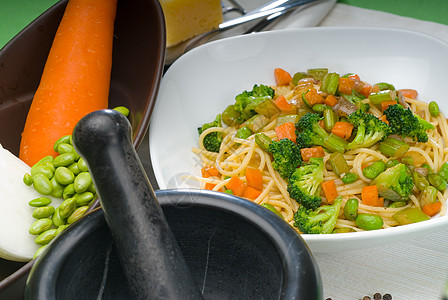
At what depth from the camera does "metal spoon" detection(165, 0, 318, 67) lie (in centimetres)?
292

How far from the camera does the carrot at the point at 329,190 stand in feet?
6.52

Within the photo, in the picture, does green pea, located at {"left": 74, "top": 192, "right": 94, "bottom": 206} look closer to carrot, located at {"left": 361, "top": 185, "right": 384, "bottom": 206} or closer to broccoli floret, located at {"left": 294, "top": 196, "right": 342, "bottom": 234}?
broccoli floret, located at {"left": 294, "top": 196, "right": 342, "bottom": 234}

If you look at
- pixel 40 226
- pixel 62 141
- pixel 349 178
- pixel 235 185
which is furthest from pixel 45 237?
pixel 349 178

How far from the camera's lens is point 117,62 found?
94.2 inches

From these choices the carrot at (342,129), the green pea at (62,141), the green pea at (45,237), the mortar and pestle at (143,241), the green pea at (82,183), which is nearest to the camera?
the mortar and pestle at (143,241)

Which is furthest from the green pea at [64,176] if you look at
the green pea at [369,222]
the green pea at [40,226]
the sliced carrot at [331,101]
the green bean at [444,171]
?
the green bean at [444,171]

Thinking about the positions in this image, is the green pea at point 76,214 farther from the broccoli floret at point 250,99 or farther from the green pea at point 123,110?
the broccoli floret at point 250,99

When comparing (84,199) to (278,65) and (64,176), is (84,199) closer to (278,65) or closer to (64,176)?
(64,176)

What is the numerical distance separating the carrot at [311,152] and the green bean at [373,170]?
19 centimetres

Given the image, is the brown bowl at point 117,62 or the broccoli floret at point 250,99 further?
the broccoli floret at point 250,99

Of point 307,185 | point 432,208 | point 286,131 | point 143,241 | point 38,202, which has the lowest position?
point 432,208

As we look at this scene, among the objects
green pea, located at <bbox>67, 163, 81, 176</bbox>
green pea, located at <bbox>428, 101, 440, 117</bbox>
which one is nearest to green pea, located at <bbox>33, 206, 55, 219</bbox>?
green pea, located at <bbox>67, 163, 81, 176</bbox>

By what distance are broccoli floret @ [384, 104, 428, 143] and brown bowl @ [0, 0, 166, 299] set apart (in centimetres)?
98

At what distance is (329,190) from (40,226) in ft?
3.50
